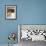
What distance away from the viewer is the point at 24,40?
15.0 feet

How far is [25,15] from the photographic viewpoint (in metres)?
4.89

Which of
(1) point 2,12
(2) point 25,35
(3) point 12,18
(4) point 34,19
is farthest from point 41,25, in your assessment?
(1) point 2,12

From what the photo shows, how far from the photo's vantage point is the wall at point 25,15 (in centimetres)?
486

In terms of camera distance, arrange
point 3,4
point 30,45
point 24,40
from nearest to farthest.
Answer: point 30,45 < point 24,40 < point 3,4

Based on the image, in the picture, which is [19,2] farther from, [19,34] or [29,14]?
[19,34]

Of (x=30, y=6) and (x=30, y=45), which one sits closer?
(x=30, y=45)

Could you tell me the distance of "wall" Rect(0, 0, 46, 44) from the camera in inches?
191

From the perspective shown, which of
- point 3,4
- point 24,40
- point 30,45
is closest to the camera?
point 30,45

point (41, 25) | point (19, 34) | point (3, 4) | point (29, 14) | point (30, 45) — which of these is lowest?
point (30, 45)

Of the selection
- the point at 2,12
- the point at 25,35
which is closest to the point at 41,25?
the point at 25,35

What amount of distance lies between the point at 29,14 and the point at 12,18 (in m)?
0.63

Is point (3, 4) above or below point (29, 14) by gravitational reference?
above

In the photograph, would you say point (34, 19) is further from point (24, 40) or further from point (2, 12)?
point (2, 12)

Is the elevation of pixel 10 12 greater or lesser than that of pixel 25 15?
greater
